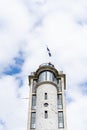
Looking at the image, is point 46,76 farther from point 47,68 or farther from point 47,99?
point 47,99

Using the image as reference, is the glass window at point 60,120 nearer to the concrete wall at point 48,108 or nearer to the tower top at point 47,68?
the concrete wall at point 48,108

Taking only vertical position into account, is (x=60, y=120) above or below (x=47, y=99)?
below

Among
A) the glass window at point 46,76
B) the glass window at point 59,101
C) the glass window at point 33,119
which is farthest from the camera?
the glass window at point 46,76

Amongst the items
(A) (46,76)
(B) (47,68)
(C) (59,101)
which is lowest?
(C) (59,101)

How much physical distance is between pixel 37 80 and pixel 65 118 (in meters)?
12.4

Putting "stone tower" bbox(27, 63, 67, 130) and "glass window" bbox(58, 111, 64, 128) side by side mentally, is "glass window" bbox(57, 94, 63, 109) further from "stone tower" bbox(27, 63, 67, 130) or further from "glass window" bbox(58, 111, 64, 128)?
"glass window" bbox(58, 111, 64, 128)

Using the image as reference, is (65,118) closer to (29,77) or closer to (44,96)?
(44,96)

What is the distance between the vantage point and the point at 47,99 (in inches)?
2532

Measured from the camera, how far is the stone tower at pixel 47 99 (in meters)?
61.3

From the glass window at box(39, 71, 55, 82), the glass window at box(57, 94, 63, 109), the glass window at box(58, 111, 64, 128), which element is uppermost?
the glass window at box(39, 71, 55, 82)

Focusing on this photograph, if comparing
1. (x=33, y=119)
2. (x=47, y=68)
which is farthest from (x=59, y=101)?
(x=47, y=68)

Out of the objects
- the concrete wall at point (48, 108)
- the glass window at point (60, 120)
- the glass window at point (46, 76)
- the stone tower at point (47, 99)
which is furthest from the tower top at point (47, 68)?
the glass window at point (60, 120)

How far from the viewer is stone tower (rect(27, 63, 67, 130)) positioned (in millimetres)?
61272

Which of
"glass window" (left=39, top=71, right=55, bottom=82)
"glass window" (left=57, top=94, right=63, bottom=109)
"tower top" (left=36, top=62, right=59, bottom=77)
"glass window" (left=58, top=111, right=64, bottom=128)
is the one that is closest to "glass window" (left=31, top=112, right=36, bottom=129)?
"glass window" (left=58, top=111, right=64, bottom=128)
